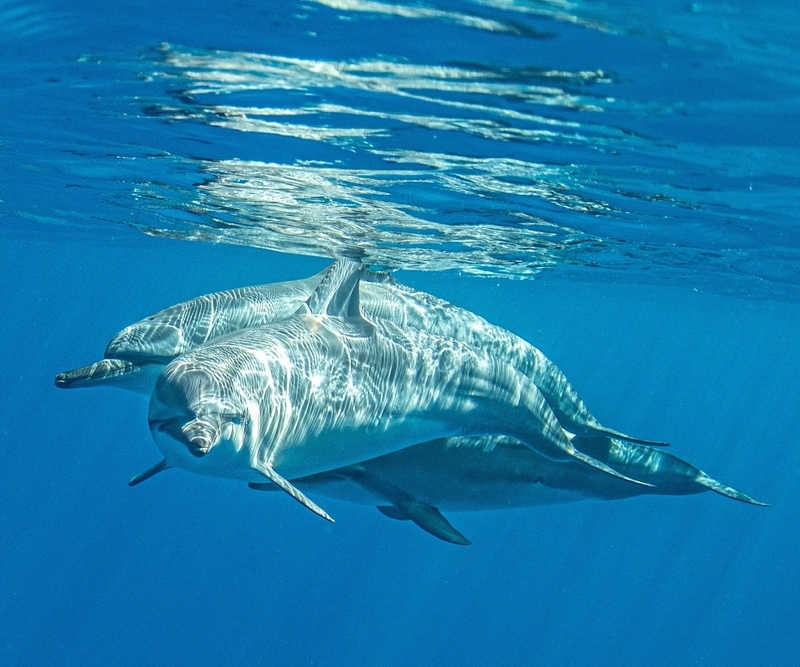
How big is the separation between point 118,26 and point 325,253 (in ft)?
54.0

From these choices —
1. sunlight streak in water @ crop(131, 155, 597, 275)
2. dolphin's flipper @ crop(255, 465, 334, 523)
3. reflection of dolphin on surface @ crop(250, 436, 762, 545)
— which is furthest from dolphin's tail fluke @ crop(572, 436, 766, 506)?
dolphin's flipper @ crop(255, 465, 334, 523)

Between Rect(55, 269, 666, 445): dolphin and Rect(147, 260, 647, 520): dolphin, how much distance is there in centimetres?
78

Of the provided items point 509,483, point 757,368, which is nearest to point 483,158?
point 509,483

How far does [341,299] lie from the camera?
911 centimetres

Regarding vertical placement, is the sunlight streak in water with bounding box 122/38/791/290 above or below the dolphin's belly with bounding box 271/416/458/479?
above

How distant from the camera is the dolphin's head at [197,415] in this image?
608 centimetres

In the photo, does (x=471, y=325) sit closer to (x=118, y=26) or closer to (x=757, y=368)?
(x=118, y=26)

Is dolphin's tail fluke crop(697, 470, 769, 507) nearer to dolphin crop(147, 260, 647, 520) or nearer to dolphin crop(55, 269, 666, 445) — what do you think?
dolphin crop(55, 269, 666, 445)

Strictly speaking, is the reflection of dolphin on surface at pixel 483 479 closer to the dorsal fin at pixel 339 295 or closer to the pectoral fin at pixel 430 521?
the pectoral fin at pixel 430 521

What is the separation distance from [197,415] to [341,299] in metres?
3.37

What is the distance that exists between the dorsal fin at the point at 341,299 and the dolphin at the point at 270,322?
354mm

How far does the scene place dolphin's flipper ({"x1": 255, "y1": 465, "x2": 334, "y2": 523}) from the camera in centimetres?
596

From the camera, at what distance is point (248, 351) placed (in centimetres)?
752

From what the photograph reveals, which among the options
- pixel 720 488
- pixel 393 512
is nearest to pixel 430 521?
pixel 393 512
